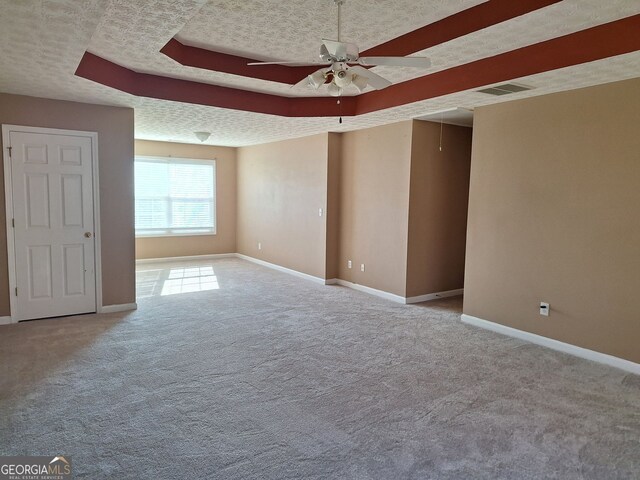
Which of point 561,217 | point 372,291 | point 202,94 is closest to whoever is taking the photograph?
point 561,217

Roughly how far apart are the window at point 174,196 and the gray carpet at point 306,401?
397 centimetres

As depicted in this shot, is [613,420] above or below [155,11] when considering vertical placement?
below

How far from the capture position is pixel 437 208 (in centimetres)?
598

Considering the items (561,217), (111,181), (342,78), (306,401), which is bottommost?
(306,401)

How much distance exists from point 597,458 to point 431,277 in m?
3.72

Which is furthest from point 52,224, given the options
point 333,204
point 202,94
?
point 333,204

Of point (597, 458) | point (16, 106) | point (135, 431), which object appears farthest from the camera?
point (16, 106)

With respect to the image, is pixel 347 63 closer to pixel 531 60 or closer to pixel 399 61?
pixel 399 61

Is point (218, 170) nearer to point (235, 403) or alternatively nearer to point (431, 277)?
point (431, 277)

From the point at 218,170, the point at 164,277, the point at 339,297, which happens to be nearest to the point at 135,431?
the point at 339,297

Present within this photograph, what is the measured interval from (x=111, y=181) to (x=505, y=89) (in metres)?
4.51

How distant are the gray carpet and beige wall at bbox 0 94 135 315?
48cm

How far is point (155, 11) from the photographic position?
2.68m

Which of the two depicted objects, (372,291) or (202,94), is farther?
(372,291)
